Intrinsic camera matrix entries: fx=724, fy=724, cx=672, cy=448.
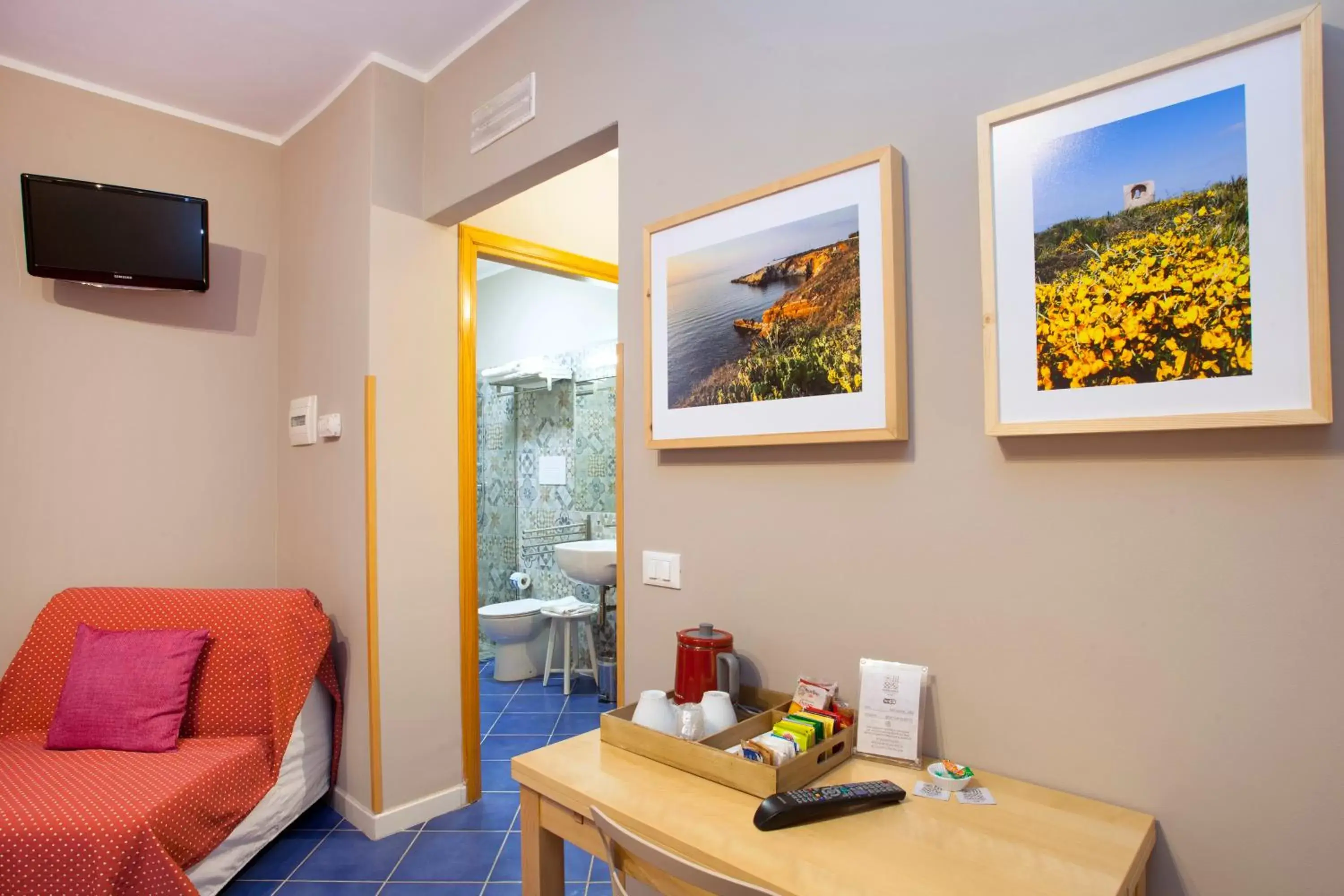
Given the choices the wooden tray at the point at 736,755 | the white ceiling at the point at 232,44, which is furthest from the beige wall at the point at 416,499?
the wooden tray at the point at 736,755

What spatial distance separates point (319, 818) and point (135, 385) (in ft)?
6.04

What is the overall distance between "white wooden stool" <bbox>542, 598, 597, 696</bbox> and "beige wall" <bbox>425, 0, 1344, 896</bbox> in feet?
8.13

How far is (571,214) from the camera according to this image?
10.7 feet

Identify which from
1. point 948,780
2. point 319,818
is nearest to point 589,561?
point 319,818

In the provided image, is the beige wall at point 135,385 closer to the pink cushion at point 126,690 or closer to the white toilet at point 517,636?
the pink cushion at point 126,690

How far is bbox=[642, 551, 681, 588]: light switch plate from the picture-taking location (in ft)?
5.85

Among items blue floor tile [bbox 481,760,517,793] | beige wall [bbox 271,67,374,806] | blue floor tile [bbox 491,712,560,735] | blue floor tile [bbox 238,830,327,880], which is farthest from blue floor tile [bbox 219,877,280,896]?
blue floor tile [bbox 491,712,560,735]

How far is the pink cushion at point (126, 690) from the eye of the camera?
2.20 m

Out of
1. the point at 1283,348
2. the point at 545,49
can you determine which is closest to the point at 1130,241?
the point at 1283,348

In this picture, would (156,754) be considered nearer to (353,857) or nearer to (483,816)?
(353,857)

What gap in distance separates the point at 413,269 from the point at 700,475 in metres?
1.64

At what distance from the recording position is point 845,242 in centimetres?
145

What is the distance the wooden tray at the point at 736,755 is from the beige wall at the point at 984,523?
174 millimetres

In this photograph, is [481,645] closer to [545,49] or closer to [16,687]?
[16,687]
